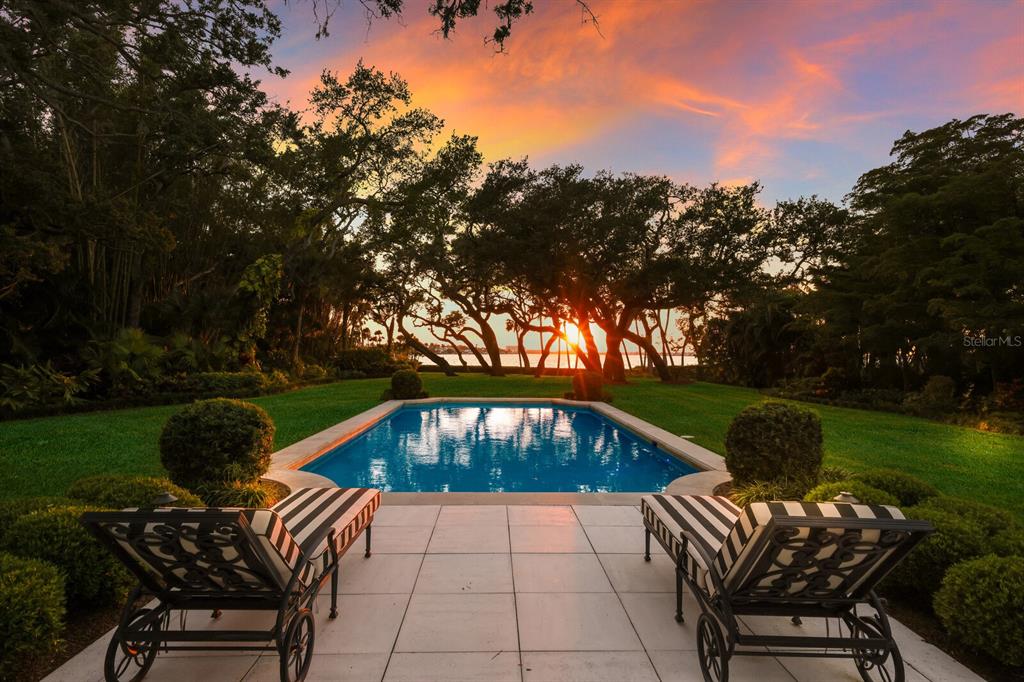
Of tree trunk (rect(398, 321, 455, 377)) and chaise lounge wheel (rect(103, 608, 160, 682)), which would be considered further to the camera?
tree trunk (rect(398, 321, 455, 377))

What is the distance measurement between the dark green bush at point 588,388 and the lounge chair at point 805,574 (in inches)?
604

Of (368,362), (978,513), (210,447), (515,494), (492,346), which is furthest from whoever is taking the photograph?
(492,346)

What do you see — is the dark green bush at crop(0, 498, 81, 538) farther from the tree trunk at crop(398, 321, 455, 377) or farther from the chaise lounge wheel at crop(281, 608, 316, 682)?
the tree trunk at crop(398, 321, 455, 377)

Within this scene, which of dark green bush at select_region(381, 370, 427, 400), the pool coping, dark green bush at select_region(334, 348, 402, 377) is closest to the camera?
the pool coping

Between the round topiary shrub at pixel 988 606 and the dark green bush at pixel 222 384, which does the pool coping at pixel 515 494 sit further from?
the dark green bush at pixel 222 384

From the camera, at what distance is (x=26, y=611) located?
267cm

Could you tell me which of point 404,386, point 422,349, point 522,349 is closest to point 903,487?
point 404,386

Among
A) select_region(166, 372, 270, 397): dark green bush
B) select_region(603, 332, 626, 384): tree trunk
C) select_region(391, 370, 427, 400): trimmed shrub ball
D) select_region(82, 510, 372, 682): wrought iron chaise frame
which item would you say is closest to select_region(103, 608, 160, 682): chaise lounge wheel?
select_region(82, 510, 372, 682): wrought iron chaise frame

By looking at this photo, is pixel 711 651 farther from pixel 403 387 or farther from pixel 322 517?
pixel 403 387

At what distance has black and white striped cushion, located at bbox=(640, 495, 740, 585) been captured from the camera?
3281 millimetres

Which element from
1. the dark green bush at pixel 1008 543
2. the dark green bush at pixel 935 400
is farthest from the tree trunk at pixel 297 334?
the dark green bush at pixel 1008 543

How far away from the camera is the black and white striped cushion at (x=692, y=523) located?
129 inches

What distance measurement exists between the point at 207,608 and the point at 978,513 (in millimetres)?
5357

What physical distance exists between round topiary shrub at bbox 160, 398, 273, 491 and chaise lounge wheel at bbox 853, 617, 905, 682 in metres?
5.37
